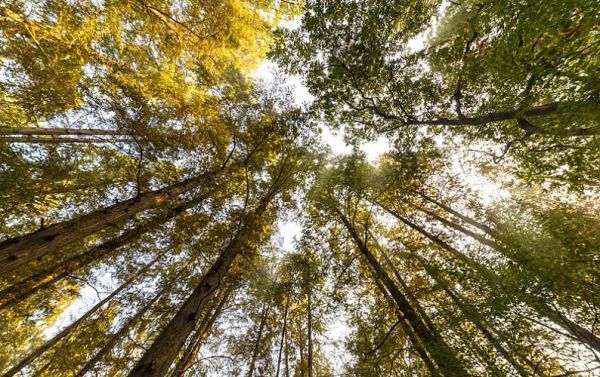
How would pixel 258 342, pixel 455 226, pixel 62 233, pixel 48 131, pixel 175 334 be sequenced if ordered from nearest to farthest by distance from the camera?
pixel 175 334 → pixel 62 233 → pixel 48 131 → pixel 258 342 → pixel 455 226

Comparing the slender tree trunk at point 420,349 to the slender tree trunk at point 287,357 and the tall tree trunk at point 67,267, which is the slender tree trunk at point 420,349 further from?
the tall tree trunk at point 67,267

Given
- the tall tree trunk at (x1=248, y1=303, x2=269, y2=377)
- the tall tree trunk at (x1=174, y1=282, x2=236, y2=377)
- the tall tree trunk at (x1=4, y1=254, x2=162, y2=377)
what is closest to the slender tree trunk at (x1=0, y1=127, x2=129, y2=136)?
the tall tree trunk at (x1=4, y1=254, x2=162, y2=377)

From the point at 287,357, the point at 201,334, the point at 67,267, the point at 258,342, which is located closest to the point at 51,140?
the point at 67,267

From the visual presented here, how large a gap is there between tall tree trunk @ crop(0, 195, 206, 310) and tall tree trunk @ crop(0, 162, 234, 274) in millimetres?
877

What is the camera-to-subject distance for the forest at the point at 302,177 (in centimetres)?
364

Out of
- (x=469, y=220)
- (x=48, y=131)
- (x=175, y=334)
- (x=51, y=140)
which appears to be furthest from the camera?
(x=469, y=220)

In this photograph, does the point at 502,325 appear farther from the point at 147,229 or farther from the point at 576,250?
Result: the point at 147,229

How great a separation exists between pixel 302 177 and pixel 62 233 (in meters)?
6.78

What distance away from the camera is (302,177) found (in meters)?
8.53

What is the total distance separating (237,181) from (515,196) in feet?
34.1

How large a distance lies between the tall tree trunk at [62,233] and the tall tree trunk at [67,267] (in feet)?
2.88

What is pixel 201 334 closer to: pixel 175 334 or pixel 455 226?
pixel 175 334

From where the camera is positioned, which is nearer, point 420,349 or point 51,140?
point 420,349

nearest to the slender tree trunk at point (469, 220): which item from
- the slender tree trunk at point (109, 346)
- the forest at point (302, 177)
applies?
the forest at point (302, 177)
